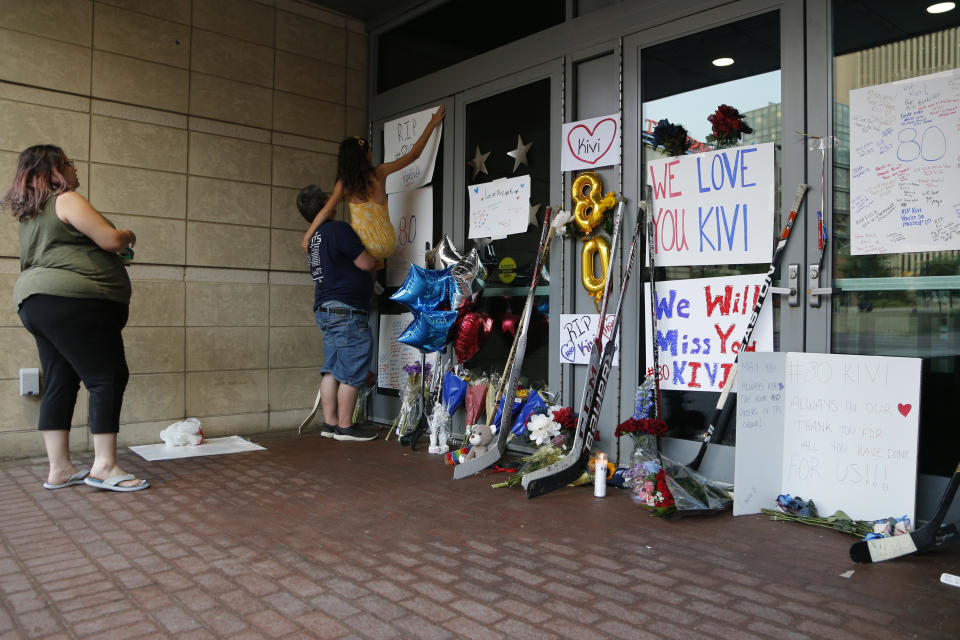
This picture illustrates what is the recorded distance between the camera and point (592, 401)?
3666 millimetres

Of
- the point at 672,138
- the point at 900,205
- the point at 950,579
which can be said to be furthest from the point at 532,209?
the point at 950,579

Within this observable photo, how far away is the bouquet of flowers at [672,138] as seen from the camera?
143 inches

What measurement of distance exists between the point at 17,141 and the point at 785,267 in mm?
4264

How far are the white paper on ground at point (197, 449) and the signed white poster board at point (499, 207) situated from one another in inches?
78.3

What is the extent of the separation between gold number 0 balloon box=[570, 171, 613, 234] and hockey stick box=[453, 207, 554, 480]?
0.59 feet

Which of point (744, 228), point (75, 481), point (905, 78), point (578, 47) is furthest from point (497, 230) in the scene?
point (75, 481)

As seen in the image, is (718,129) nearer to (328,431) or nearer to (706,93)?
(706,93)

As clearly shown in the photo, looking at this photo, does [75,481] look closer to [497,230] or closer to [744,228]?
[497,230]

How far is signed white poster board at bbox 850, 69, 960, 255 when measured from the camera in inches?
111

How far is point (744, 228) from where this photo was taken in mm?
3365

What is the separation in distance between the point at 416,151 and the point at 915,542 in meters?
3.74

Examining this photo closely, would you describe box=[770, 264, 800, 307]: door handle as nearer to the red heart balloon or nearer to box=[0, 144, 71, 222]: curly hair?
the red heart balloon

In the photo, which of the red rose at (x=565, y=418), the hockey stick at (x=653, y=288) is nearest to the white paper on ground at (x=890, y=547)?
the hockey stick at (x=653, y=288)

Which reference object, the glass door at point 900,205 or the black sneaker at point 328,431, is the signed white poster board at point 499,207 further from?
the glass door at point 900,205
